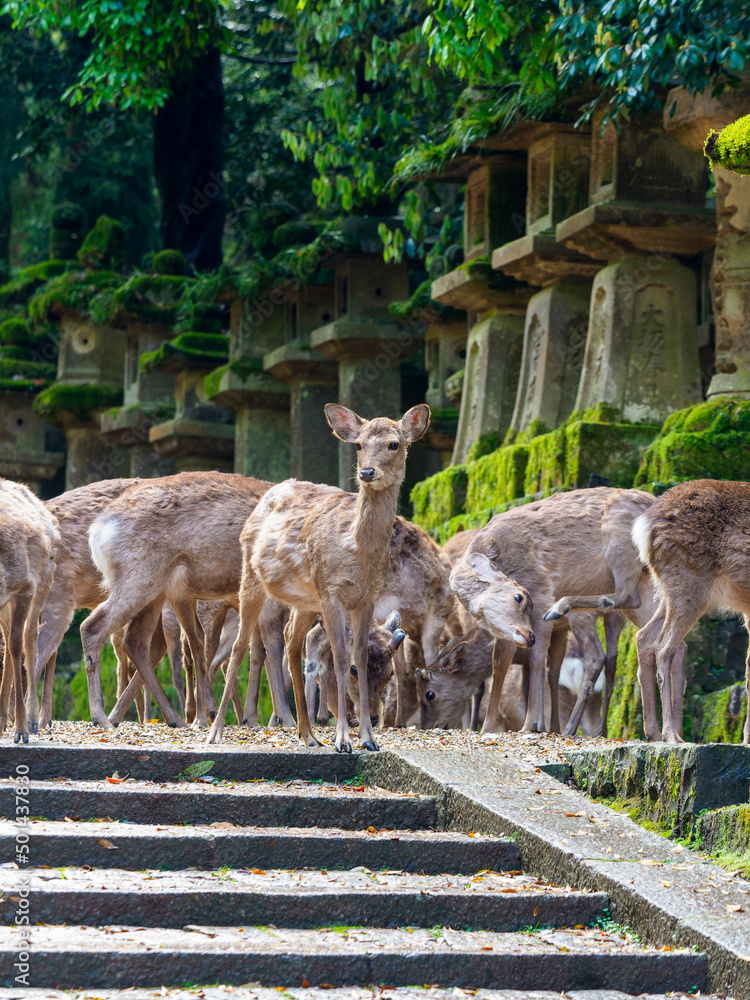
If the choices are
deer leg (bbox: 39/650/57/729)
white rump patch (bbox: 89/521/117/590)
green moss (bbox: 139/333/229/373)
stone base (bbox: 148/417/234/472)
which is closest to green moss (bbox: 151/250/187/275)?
green moss (bbox: 139/333/229/373)

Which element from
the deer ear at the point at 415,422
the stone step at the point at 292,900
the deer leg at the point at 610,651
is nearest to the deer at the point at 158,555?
the deer ear at the point at 415,422

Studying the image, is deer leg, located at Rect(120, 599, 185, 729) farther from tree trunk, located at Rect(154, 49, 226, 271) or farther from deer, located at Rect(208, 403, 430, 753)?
tree trunk, located at Rect(154, 49, 226, 271)

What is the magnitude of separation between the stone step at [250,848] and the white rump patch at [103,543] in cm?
420

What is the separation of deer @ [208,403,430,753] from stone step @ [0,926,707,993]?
244 centimetres

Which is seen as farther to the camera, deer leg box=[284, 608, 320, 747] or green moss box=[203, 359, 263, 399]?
green moss box=[203, 359, 263, 399]

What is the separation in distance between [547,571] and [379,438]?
3122 mm

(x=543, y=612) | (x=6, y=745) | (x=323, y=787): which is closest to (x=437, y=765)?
(x=323, y=787)

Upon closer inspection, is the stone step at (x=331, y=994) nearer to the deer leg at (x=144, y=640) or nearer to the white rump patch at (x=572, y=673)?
the deer leg at (x=144, y=640)

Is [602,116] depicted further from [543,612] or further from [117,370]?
[117,370]

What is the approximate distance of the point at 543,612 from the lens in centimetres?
1069

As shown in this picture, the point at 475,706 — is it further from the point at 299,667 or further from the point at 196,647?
the point at 299,667

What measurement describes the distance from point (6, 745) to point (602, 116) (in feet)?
30.4

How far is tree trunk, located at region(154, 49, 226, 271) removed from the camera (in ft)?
78.7

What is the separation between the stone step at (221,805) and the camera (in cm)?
619
